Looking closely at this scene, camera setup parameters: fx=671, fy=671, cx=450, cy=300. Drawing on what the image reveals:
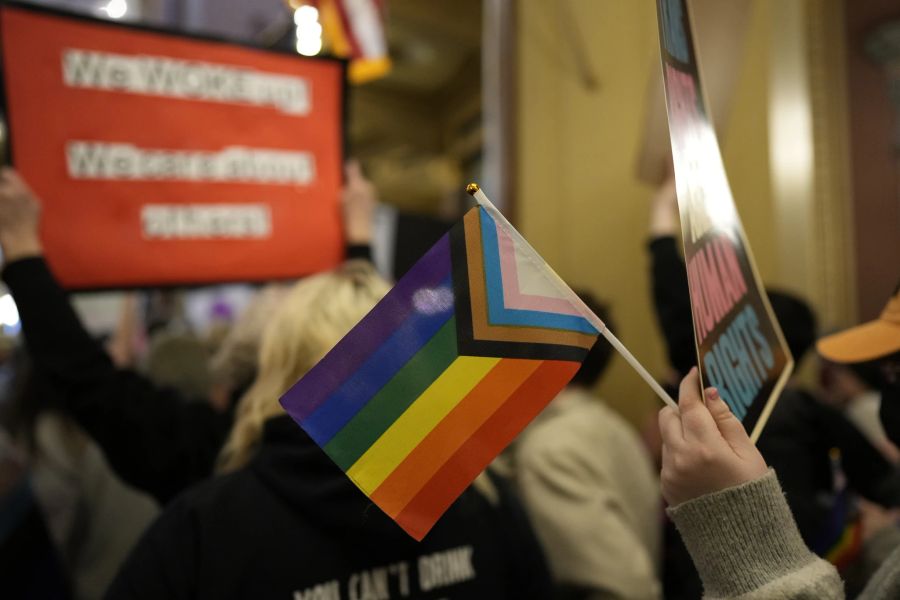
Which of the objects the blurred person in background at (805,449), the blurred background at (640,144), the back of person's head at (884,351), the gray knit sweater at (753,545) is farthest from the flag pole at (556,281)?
the blurred background at (640,144)

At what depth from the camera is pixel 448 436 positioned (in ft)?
2.59

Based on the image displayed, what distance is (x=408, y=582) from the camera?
41.8 inches

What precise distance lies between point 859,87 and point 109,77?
2930 mm

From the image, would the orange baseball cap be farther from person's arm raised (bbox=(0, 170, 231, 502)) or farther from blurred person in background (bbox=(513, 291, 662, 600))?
person's arm raised (bbox=(0, 170, 231, 502))

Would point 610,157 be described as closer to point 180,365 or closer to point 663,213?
point 663,213

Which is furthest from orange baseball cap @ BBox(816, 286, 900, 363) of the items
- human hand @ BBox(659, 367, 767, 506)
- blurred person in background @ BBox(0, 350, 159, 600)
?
blurred person in background @ BBox(0, 350, 159, 600)

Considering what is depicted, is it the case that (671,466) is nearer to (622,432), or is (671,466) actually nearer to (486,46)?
(622,432)

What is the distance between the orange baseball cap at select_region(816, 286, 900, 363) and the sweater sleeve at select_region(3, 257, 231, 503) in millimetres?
1244

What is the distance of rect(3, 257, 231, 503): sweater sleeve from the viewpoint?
127 cm

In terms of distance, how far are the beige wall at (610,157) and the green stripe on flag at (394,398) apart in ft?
6.91

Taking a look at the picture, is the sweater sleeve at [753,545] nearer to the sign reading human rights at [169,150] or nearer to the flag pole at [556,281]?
the flag pole at [556,281]

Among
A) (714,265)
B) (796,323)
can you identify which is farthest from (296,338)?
(796,323)

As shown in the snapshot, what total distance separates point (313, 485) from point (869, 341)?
2.83ft

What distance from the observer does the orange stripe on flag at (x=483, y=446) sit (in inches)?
31.1
